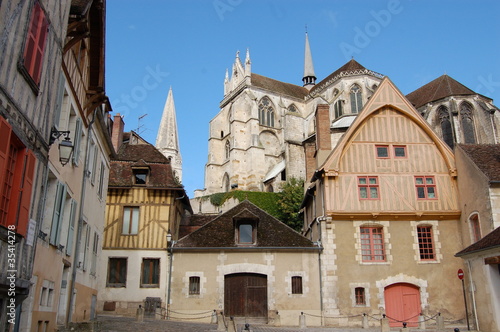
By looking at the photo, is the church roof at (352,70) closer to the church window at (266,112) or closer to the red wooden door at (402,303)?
the church window at (266,112)

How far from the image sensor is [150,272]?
20.0 metres

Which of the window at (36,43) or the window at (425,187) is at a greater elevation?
the window at (425,187)

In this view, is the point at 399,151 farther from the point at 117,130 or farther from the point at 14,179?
the point at 14,179

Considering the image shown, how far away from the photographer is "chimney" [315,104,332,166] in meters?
21.9

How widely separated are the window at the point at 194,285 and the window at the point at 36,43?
44.4 ft

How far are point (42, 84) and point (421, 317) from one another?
1616 cm

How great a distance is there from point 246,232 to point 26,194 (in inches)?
546

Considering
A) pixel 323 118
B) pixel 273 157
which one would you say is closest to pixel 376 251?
pixel 323 118

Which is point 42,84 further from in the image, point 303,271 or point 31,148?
point 303,271

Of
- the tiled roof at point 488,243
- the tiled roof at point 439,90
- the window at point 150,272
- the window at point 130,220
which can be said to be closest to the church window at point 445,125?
the tiled roof at point 439,90

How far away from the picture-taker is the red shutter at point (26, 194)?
22.2 ft

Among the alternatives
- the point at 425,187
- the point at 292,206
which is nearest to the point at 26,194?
the point at 425,187

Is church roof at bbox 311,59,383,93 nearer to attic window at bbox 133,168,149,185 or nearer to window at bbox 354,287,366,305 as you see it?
attic window at bbox 133,168,149,185

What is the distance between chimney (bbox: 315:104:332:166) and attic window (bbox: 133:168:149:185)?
810cm
